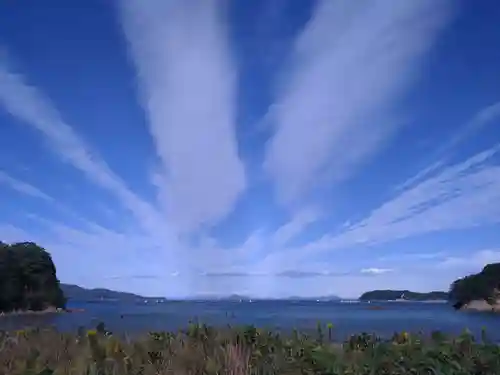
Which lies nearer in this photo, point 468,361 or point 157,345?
point 468,361

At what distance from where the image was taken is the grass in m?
6.63

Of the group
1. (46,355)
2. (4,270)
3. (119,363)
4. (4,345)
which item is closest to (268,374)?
(119,363)

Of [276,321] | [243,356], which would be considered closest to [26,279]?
[276,321]

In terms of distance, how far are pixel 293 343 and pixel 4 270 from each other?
98231 mm

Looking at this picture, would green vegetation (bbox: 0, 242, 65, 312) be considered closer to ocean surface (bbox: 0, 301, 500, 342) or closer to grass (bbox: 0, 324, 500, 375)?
ocean surface (bbox: 0, 301, 500, 342)

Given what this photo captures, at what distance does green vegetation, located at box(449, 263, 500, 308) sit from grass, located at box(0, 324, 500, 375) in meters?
124

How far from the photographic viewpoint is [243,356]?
7.52 metres

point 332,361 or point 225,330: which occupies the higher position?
point 225,330

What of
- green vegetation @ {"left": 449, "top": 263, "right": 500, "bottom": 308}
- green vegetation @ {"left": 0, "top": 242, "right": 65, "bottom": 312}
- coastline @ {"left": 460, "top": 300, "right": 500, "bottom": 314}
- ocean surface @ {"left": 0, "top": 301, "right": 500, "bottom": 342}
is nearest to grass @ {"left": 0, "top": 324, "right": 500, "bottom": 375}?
ocean surface @ {"left": 0, "top": 301, "right": 500, "bottom": 342}

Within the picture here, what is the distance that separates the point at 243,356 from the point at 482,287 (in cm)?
13195

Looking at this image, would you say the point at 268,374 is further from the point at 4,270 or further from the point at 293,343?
the point at 4,270

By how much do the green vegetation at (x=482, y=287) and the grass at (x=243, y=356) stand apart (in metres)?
124

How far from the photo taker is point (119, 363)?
7156mm

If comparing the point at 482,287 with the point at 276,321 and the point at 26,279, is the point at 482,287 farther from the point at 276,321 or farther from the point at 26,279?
the point at 26,279
